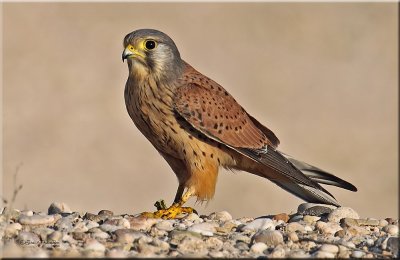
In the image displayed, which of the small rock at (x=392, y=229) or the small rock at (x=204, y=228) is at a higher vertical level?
the small rock at (x=392, y=229)

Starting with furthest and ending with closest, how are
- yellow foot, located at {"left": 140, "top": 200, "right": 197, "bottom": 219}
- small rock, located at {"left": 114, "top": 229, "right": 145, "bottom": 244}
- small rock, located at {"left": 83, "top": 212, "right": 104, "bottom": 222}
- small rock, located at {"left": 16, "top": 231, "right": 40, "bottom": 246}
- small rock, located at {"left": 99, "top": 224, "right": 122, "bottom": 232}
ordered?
yellow foot, located at {"left": 140, "top": 200, "right": 197, "bottom": 219} < small rock, located at {"left": 83, "top": 212, "right": 104, "bottom": 222} < small rock, located at {"left": 99, "top": 224, "right": 122, "bottom": 232} < small rock, located at {"left": 16, "top": 231, "right": 40, "bottom": 246} < small rock, located at {"left": 114, "top": 229, "right": 145, "bottom": 244}

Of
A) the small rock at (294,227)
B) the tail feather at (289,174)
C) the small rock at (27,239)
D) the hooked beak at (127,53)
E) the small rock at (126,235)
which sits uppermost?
the hooked beak at (127,53)

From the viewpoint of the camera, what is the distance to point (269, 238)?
24.0ft

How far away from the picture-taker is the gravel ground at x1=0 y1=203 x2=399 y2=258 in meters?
6.98

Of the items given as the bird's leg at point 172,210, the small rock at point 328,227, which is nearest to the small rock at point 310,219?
the small rock at point 328,227

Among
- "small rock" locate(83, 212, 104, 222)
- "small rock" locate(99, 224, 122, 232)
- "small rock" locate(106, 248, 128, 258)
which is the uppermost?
"small rock" locate(83, 212, 104, 222)

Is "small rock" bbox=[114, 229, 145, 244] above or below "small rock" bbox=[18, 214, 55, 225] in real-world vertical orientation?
below

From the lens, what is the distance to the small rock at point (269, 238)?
23.9 ft

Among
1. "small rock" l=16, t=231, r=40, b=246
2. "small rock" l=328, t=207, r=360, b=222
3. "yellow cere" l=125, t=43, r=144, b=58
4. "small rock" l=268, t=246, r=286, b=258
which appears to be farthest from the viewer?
"yellow cere" l=125, t=43, r=144, b=58

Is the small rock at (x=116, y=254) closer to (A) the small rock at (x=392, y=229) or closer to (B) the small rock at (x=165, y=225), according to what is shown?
(B) the small rock at (x=165, y=225)

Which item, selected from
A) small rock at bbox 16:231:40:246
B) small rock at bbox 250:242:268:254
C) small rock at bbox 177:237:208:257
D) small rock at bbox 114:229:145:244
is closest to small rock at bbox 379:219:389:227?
small rock at bbox 250:242:268:254

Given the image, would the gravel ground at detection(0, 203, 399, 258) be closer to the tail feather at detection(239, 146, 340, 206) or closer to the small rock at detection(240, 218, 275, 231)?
the small rock at detection(240, 218, 275, 231)

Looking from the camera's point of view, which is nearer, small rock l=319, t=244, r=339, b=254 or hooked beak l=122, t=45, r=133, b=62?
small rock l=319, t=244, r=339, b=254

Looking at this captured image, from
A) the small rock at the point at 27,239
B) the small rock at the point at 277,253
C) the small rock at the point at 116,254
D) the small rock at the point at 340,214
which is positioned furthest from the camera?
the small rock at the point at 340,214
